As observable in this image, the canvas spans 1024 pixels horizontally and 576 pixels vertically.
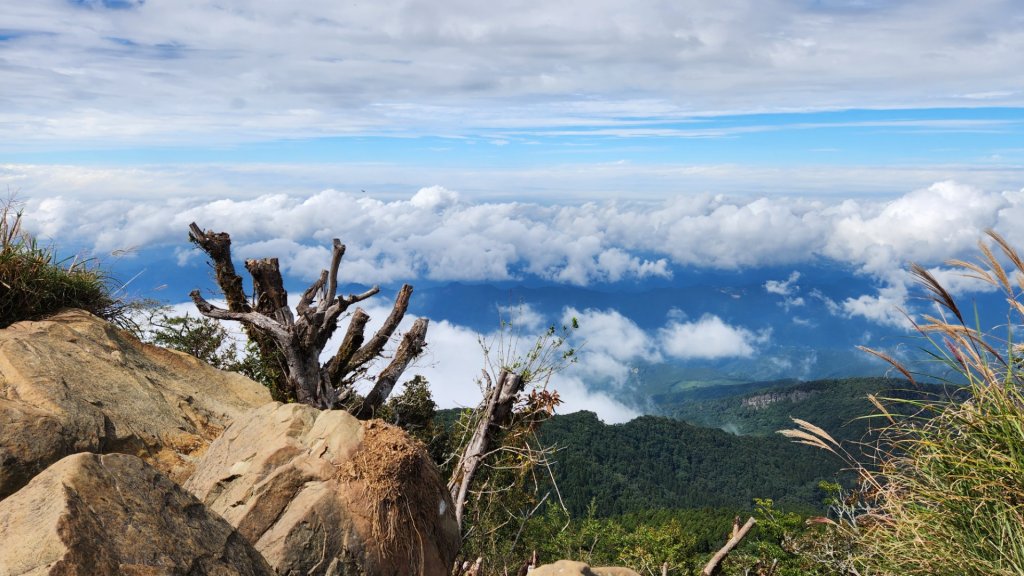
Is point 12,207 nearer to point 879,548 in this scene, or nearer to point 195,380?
point 195,380

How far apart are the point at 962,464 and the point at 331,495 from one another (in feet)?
16.0

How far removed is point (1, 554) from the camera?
A: 3424 mm

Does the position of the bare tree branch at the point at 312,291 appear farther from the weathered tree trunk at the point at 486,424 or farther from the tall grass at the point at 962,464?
the tall grass at the point at 962,464

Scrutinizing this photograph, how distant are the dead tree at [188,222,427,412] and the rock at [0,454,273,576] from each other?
6.57 metres

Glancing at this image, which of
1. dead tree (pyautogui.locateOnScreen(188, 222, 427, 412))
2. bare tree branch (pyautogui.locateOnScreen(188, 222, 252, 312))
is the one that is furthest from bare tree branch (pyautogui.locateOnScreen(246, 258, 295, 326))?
bare tree branch (pyautogui.locateOnScreen(188, 222, 252, 312))

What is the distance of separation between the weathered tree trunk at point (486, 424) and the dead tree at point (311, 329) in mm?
1875

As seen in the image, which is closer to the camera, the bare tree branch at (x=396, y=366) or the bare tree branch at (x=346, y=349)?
the bare tree branch at (x=396, y=366)

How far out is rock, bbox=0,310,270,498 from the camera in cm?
602

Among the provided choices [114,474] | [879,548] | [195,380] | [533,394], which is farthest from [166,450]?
[879,548]

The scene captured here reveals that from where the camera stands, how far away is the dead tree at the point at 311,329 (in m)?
10.8

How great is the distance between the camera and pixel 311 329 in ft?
35.2

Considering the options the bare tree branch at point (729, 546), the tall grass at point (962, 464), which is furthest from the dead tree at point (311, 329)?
the tall grass at point (962, 464)

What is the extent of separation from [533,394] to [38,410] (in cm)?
660

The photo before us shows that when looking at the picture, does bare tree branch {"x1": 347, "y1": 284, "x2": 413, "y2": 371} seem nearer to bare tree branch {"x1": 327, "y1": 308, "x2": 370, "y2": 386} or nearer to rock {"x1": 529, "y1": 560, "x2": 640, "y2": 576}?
bare tree branch {"x1": 327, "y1": 308, "x2": 370, "y2": 386}
